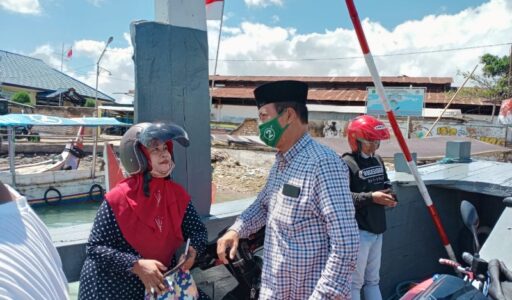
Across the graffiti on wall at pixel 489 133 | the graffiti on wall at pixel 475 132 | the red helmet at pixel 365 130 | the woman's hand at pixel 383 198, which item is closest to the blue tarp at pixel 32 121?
the red helmet at pixel 365 130

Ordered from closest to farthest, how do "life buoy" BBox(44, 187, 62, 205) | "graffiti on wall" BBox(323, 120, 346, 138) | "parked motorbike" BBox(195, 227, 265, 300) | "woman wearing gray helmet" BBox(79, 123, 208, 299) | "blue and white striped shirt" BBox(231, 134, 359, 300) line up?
"blue and white striped shirt" BBox(231, 134, 359, 300) → "woman wearing gray helmet" BBox(79, 123, 208, 299) → "parked motorbike" BBox(195, 227, 265, 300) → "life buoy" BBox(44, 187, 62, 205) → "graffiti on wall" BBox(323, 120, 346, 138)

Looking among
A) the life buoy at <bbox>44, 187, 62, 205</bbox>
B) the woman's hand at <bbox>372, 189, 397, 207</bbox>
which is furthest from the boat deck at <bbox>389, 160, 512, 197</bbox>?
the life buoy at <bbox>44, 187, 62, 205</bbox>

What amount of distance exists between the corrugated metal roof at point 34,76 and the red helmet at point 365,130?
4074cm

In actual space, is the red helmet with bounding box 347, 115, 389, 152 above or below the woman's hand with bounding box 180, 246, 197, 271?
above

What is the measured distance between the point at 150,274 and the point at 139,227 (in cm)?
22

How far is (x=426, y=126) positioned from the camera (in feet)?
62.3

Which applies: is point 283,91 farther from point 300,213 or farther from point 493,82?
point 493,82

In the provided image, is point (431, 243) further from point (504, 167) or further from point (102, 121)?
point (102, 121)

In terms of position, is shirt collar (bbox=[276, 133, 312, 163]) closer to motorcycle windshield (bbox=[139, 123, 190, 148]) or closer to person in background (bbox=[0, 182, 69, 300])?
motorcycle windshield (bbox=[139, 123, 190, 148])

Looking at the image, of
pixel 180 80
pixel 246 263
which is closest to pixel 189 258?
pixel 246 263

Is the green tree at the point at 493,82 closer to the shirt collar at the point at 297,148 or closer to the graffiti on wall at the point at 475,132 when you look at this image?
the graffiti on wall at the point at 475,132

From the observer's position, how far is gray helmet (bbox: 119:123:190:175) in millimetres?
1965

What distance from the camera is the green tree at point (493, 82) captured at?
21.1m

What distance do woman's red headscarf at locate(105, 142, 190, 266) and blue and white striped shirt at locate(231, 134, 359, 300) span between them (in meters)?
0.46
